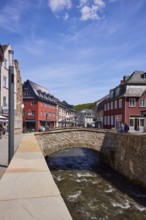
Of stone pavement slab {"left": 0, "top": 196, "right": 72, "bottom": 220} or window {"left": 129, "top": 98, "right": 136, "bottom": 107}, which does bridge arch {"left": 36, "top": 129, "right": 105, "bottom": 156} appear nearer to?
stone pavement slab {"left": 0, "top": 196, "right": 72, "bottom": 220}

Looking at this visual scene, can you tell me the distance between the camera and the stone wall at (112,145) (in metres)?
16.3

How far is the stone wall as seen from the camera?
642 inches

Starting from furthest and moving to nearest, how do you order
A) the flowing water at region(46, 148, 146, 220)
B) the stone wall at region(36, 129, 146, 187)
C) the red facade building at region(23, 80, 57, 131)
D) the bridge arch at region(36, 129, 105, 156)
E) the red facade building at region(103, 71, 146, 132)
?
the red facade building at region(23, 80, 57, 131)
the red facade building at region(103, 71, 146, 132)
the bridge arch at region(36, 129, 105, 156)
the stone wall at region(36, 129, 146, 187)
the flowing water at region(46, 148, 146, 220)

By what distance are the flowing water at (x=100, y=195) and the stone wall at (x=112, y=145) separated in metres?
0.94

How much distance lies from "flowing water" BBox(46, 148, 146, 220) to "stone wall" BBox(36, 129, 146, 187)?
942 millimetres

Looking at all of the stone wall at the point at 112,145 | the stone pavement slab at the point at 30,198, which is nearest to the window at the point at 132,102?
the stone wall at the point at 112,145

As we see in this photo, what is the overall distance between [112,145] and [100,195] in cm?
832

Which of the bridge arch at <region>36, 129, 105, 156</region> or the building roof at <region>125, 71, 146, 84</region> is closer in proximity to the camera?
the bridge arch at <region>36, 129, 105, 156</region>

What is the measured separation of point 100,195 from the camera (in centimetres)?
1394

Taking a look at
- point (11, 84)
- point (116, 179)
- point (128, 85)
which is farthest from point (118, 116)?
point (11, 84)

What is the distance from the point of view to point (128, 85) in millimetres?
41281

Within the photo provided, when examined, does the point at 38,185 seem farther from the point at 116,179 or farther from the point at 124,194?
the point at 116,179

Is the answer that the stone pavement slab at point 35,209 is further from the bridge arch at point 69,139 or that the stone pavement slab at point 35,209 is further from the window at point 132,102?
the window at point 132,102

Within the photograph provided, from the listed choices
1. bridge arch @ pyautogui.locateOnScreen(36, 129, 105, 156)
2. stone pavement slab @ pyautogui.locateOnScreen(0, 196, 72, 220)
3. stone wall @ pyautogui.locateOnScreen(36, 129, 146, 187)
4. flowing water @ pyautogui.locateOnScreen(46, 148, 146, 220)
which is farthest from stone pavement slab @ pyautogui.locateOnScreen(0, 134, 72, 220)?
bridge arch @ pyautogui.locateOnScreen(36, 129, 105, 156)
